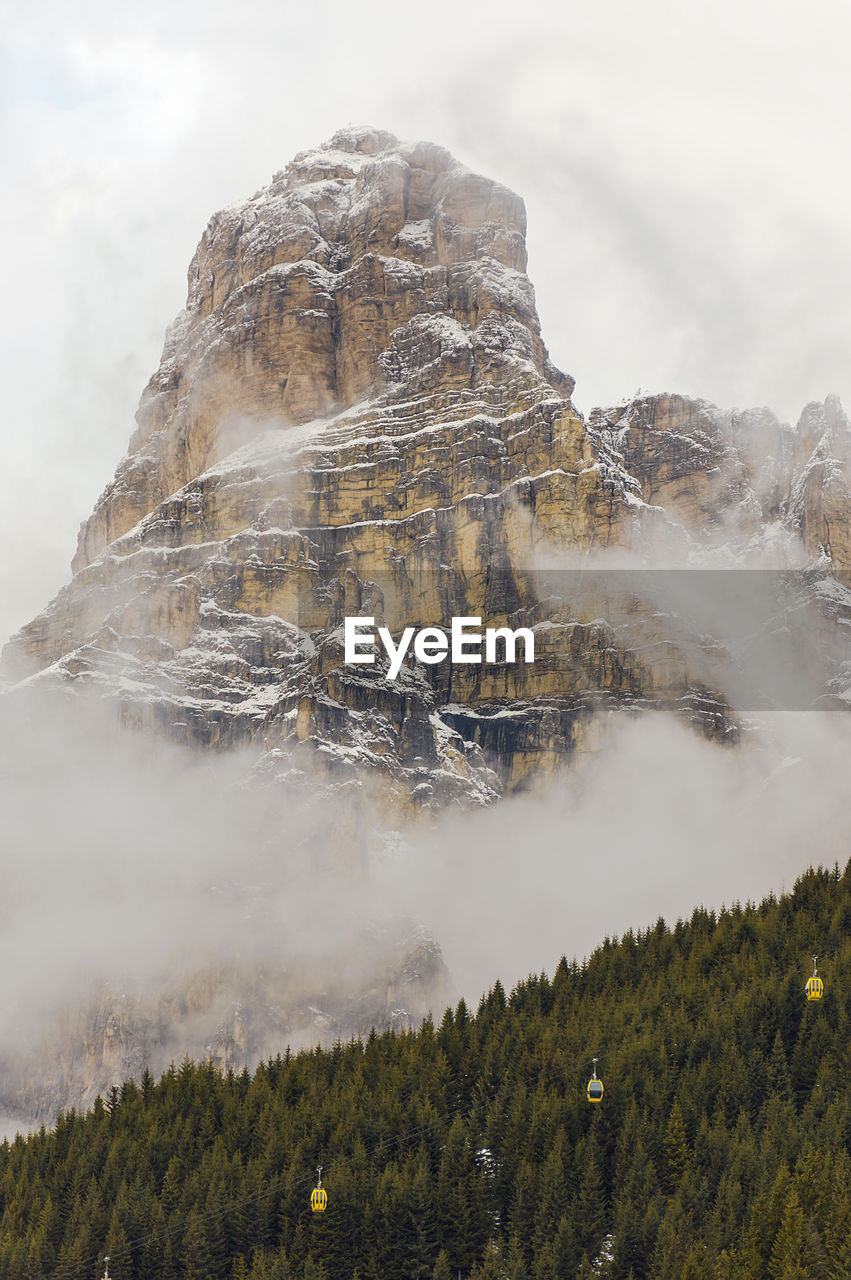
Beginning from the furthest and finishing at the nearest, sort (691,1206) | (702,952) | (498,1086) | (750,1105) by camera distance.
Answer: (702,952), (498,1086), (750,1105), (691,1206)

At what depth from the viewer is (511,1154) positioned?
444ft

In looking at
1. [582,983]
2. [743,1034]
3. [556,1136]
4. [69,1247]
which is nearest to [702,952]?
[582,983]

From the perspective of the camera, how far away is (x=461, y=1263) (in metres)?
128

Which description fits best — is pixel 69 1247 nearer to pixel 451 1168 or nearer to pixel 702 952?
pixel 451 1168

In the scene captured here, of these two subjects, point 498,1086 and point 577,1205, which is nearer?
point 577,1205

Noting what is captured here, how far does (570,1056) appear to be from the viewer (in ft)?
492

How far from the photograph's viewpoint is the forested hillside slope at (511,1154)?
118 metres

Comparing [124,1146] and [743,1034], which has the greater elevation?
[743,1034]

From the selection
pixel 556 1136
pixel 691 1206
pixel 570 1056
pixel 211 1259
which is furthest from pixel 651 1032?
pixel 211 1259

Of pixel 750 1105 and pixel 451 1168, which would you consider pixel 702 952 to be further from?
pixel 451 1168

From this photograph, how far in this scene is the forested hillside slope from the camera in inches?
4646

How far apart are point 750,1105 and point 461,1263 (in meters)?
A: 26.9

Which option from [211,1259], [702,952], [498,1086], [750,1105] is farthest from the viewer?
[702,952]

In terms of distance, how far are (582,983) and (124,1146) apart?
50.9 m
